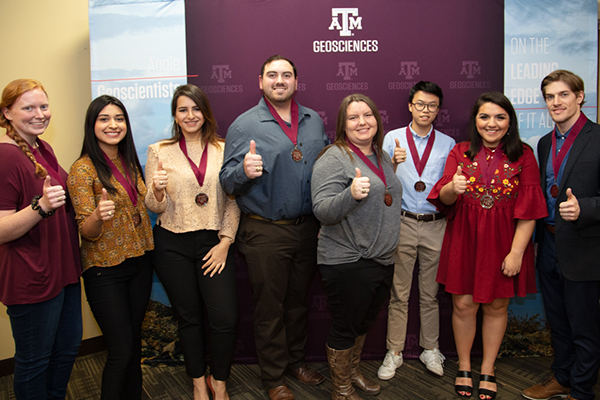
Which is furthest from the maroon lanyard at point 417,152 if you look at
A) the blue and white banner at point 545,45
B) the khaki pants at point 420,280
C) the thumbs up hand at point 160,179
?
the thumbs up hand at point 160,179

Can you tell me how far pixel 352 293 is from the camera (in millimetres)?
2102

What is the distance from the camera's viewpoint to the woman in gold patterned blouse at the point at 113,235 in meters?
1.91

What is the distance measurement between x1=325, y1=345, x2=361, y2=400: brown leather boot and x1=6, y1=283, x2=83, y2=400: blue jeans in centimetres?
145

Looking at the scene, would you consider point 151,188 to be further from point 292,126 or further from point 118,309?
point 292,126

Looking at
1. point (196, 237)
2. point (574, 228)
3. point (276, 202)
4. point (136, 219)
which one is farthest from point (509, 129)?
point (136, 219)

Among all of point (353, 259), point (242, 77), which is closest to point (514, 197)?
point (353, 259)

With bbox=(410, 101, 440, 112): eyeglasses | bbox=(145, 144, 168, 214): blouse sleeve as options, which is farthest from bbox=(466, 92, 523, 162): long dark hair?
bbox=(145, 144, 168, 214): blouse sleeve

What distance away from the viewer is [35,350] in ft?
5.89

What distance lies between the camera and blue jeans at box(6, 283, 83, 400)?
5.82 feet

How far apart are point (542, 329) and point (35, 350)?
11.3ft

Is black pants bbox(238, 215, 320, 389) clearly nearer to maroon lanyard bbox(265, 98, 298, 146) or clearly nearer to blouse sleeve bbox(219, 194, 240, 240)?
blouse sleeve bbox(219, 194, 240, 240)

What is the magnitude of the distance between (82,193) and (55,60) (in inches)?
69.3

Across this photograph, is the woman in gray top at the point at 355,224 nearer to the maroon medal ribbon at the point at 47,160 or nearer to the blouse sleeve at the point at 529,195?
the blouse sleeve at the point at 529,195

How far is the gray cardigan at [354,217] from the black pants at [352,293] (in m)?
0.05
